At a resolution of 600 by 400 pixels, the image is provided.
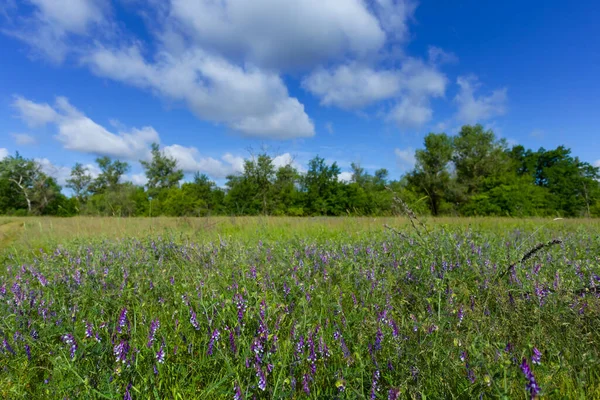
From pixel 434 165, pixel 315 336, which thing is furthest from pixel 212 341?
pixel 434 165

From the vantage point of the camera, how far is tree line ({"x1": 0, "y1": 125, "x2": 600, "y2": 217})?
26.9 meters

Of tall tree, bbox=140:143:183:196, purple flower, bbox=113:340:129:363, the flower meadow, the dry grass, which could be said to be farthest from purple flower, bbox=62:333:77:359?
tall tree, bbox=140:143:183:196

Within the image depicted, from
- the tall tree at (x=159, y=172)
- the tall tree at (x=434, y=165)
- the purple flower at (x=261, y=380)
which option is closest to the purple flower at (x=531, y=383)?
the purple flower at (x=261, y=380)

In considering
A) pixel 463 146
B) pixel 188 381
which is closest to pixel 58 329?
pixel 188 381

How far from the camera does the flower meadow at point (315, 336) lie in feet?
4.15

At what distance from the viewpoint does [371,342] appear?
1485 mm

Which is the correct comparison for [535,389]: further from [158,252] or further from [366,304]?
[158,252]

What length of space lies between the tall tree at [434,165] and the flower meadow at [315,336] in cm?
4158

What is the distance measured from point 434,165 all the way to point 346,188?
20391 millimetres

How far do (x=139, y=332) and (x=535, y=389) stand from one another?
2.02 meters

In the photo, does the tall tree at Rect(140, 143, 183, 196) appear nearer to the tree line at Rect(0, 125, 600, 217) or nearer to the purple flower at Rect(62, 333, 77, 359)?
the tree line at Rect(0, 125, 600, 217)

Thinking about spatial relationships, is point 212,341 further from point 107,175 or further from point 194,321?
point 107,175

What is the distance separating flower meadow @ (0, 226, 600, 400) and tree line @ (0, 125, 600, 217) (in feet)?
34.0

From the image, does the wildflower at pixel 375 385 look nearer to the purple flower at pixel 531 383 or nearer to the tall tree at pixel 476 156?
the purple flower at pixel 531 383
